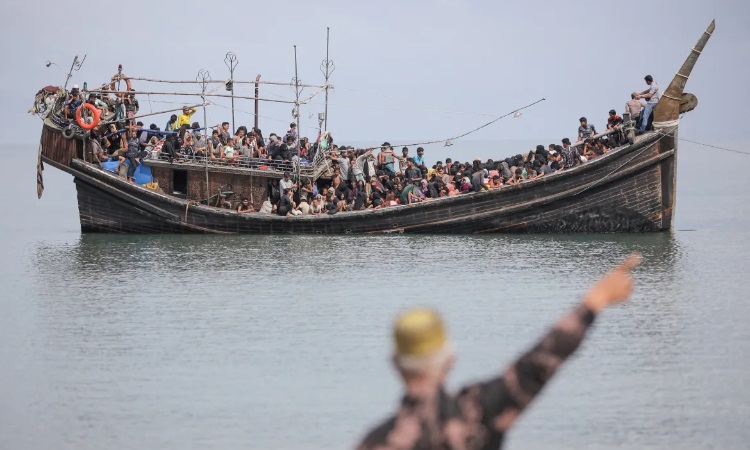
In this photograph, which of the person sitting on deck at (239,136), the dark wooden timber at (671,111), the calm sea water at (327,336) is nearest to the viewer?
the calm sea water at (327,336)

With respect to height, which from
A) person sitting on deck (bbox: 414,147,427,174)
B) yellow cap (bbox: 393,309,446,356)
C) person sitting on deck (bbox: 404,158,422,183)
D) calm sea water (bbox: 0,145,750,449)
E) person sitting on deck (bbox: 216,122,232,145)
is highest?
yellow cap (bbox: 393,309,446,356)

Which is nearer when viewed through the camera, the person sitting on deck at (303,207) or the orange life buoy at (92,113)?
the orange life buoy at (92,113)

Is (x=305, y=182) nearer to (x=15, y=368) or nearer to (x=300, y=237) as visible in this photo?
(x=300, y=237)

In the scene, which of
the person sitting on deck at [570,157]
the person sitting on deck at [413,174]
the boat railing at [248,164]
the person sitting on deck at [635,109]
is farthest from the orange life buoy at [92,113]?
the person sitting on deck at [635,109]

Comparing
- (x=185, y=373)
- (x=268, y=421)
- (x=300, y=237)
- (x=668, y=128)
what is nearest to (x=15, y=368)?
(x=185, y=373)

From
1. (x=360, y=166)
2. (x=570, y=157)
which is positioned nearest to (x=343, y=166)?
(x=360, y=166)

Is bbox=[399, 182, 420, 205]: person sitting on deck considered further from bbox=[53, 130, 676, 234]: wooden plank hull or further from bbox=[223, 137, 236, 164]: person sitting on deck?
bbox=[223, 137, 236, 164]: person sitting on deck

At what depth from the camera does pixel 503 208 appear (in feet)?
116

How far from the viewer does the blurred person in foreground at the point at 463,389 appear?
564 centimetres

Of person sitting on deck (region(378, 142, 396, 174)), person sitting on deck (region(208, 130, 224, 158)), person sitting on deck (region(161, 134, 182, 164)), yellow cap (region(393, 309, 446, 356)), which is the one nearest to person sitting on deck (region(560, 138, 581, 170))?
person sitting on deck (region(378, 142, 396, 174))

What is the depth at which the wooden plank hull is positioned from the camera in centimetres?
3431

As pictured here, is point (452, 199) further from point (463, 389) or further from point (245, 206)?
point (463, 389)

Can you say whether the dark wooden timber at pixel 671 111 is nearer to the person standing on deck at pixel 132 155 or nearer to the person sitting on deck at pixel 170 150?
the person sitting on deck at pixel 170 150

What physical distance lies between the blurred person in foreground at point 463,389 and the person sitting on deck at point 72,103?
32377 mm
